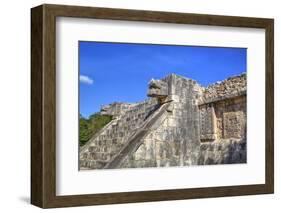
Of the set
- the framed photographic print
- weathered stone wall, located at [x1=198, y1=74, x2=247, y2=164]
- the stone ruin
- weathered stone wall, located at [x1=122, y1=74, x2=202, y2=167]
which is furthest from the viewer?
weathered stone wall, located at [x1=198, y1=74, x2=247, y2=164]

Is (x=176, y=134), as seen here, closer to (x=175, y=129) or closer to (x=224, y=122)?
(x=175, y=129)

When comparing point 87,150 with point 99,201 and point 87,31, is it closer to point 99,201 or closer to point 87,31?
point 99,201

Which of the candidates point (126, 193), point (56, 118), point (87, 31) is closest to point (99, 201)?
point (126, 193)

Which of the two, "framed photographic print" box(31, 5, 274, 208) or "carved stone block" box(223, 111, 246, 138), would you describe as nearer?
"framed photographic print" box(31, 5, 274, 208)

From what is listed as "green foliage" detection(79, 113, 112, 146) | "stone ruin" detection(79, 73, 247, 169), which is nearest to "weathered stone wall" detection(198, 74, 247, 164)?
"stone ruin" detection(79, 73, 247, 169)

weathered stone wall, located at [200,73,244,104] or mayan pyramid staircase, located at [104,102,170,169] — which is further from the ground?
weathered stone wall, located at [200,73,244,104]

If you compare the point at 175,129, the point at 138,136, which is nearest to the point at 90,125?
the point at 138,136

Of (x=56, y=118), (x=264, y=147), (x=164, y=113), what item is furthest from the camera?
(x=264, y=147)

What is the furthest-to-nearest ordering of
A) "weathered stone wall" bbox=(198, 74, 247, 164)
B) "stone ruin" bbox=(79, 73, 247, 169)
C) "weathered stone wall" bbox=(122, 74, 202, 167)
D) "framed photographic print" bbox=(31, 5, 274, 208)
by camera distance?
1. "weathered stone wall" bbox=(198, 74, 247, 164)
2. "weathered stone wall" bbox=(122, 74, 202, 167)
3. "stone ruin" bbox=(79, 73, 247, 169)
4. "framed photographic print" bbox=(31, 5, 274, 208)

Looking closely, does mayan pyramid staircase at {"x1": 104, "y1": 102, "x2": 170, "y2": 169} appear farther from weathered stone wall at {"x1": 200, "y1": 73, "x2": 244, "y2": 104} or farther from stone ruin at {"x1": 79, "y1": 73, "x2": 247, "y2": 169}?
weathered stone wall at {"x1": 200, "y1": 73, "x2": 244, "y2": 104}
